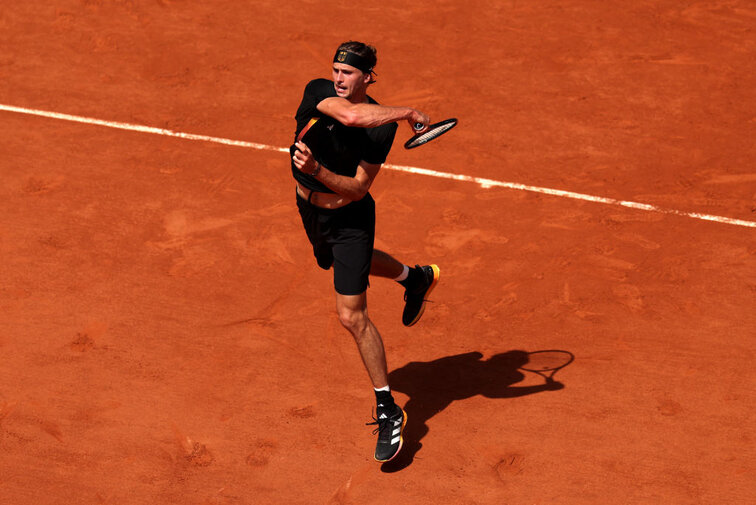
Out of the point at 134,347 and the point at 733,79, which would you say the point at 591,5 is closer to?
the point at 733,79

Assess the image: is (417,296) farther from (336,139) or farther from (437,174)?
(437,174)

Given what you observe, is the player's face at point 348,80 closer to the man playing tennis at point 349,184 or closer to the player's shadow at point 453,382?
the man playing tennis at point 349,184

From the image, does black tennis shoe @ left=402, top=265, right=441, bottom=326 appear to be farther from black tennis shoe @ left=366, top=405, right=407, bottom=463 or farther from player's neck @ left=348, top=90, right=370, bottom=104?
player's neck @ left=348, top=90, right=370, bottom=104

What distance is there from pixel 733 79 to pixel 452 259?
5024 mm

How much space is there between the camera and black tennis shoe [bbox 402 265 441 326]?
8.40 metres

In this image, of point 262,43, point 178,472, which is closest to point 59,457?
point 178,472

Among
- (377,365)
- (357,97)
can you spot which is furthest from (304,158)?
(377,365)

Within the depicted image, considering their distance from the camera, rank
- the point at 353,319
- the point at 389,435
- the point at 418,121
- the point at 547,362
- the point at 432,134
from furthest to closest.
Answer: the point at 547,362, the point at 389,435, the point at 353,319, the point at 418,121, the point at 432,134

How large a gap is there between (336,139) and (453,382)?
2.40 m

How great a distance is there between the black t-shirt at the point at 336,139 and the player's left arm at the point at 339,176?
8 centimetres

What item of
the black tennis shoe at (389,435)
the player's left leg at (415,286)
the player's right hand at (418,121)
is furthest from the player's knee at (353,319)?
the player's right hand at (418,121)

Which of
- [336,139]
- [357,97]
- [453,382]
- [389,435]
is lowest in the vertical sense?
[453,382]

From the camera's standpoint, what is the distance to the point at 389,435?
24.4ft

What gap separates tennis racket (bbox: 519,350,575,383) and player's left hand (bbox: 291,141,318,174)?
9.42 ft
